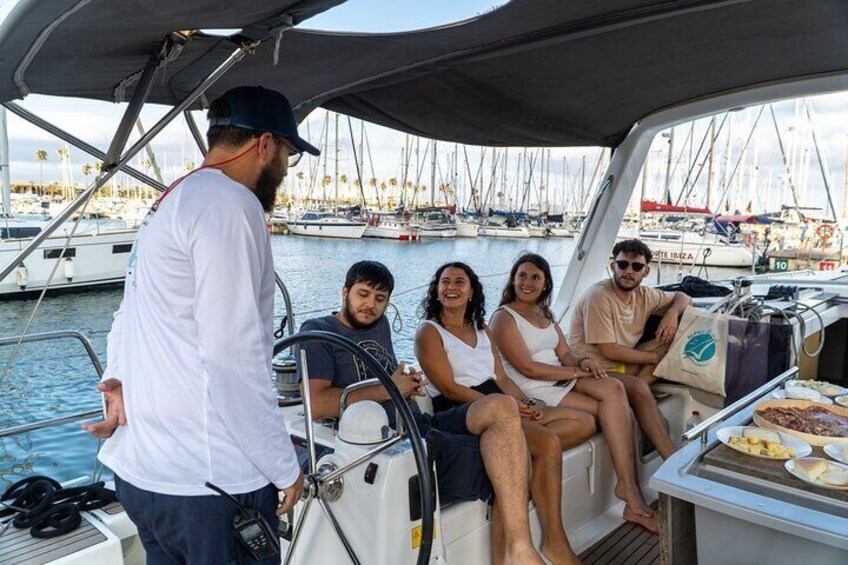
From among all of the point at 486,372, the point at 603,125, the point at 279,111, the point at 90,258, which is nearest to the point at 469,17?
the point at 279,111

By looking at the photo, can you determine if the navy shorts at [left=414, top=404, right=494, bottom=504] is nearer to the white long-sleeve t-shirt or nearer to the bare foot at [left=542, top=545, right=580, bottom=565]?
the bare foot at [left=542, top=545, right=580, bottom=565]

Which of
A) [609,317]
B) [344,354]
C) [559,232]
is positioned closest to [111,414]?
[344,354]

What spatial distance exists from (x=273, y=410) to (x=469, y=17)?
1.33m

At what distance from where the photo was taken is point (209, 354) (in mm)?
1052

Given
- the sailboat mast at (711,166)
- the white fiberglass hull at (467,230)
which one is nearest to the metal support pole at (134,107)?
the sailboat mast at (711,166)

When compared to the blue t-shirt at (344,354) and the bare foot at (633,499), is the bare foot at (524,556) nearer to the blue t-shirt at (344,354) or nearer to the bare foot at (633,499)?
the blue t-shirt at (344,354)

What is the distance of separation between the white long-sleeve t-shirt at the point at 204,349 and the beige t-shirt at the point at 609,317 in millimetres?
2187

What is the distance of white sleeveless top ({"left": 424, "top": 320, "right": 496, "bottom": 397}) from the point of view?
2.51 m

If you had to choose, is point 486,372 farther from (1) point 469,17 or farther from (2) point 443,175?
(2) point 443,175

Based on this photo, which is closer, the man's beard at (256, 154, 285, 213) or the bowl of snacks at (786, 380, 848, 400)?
the man's beard at (256, 154, 285, 213)

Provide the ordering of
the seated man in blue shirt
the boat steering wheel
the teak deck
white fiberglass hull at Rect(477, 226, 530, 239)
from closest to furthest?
the boat steering wheel < the seated man in blue shirt < the teak deck < white fiberglass hull at Rect(477, 226, 530, 239)

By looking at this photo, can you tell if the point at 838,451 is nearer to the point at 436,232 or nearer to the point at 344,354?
the point at 344,354

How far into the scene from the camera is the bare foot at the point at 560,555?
213 cm

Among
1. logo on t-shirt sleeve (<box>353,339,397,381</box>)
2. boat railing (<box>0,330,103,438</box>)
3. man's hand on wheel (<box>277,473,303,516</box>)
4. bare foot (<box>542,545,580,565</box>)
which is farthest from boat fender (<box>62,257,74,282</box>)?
man's hand on wheel (<box>277,473,303,516</box>)
